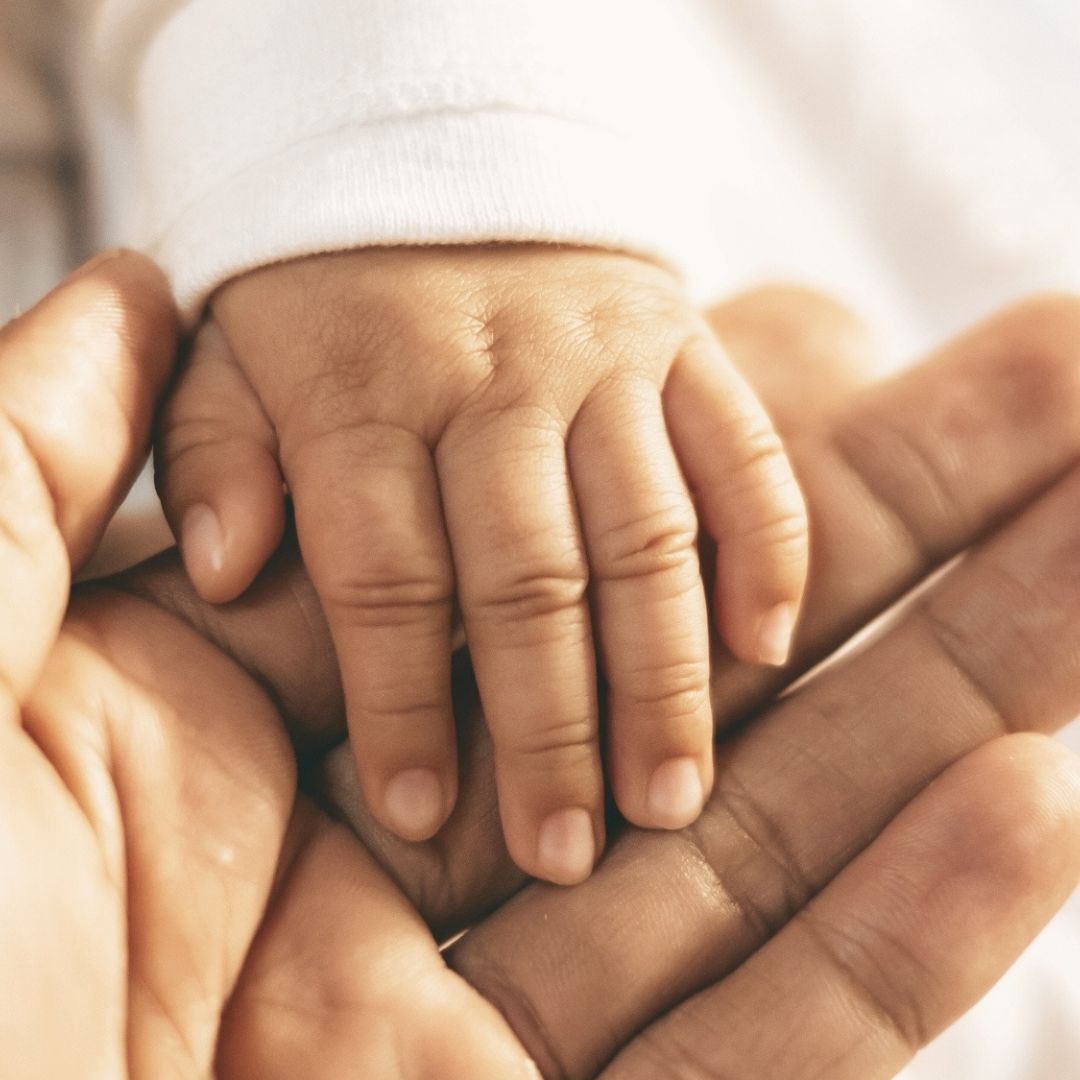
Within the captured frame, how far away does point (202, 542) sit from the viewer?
64 centimetres

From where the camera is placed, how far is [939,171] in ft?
3.68

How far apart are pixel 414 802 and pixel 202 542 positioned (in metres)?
0.20

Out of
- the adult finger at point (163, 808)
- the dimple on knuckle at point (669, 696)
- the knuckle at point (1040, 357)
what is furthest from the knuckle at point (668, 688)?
the knuckle at point (1040, 357)

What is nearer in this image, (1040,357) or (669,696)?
(669,696)

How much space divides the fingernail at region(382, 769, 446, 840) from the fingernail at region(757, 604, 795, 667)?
21 cm

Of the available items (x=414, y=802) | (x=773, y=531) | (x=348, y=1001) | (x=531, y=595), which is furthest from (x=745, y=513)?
(x=348, y=1001)

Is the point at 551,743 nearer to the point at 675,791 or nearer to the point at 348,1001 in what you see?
the point at 675,791

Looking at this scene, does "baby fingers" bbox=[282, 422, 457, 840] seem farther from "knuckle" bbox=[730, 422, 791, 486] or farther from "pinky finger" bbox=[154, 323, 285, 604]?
"knuckle" bbox=[730, 422, 791, 486]

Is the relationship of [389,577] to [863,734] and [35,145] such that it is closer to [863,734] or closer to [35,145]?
[863,734]

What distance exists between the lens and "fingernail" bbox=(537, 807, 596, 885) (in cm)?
62

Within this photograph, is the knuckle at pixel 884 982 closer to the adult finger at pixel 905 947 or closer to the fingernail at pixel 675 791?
the adult finger at pixel 905 947

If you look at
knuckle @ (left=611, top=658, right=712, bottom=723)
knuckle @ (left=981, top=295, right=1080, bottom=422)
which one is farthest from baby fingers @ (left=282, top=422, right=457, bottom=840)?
knuckle @ (left=981, top=295, right=1080, bottom=422)

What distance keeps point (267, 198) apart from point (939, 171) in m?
0.74

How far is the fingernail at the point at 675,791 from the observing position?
0.62m
